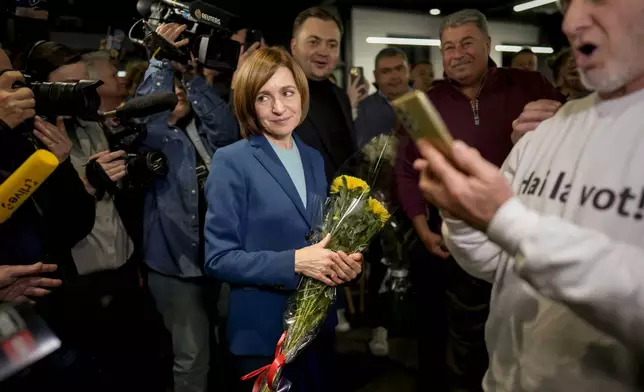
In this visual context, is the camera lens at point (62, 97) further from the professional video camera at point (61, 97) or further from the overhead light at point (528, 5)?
the overhead light at point (528, 5)

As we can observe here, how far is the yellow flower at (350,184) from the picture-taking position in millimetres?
1400

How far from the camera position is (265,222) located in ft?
4.64

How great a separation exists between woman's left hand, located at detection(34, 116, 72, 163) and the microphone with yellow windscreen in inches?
19.0

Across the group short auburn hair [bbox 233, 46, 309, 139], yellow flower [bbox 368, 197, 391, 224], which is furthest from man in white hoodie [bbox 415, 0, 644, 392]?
short auburn hair [bbox 233, 46, 309, 139]

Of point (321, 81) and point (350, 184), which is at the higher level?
point (321, 81)

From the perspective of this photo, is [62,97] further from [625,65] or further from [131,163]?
[625,65]

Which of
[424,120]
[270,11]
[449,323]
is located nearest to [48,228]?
[424,120]

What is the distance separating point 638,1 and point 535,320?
0.58 meters

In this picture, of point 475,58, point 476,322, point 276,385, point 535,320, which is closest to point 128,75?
point 475,58

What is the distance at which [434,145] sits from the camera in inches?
31.5

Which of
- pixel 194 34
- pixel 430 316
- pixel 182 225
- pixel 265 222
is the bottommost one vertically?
pixel 430 316

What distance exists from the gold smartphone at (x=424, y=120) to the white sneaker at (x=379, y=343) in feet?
8.07

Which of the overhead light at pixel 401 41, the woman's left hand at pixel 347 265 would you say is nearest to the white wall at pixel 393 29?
the overhead light at pixel 401 41

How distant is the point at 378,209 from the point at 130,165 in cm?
116
